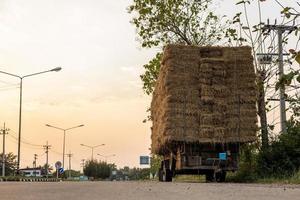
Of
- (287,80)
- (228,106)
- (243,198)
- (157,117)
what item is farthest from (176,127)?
(287,80)

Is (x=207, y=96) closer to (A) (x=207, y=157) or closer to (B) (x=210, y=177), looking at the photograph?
(A) (x=207, y=157)

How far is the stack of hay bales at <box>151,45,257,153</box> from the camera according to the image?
17609mm

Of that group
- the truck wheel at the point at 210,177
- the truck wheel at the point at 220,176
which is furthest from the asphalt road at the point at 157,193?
the truck wheel at the point at 210,177

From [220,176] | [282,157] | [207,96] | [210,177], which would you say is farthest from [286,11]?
[210,177]

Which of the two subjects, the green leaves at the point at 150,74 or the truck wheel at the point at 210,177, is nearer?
the truck wheel at the point at 210,177

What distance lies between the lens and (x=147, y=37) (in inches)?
1064

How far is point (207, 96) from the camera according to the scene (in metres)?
17.8

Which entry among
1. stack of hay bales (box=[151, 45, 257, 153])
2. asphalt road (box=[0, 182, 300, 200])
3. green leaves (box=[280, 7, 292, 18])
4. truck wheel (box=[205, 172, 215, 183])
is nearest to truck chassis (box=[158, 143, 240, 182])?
stack of hay bales (box=[151, 45, 257, 153])

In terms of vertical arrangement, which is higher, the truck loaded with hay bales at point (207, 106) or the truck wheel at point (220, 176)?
the truck loaded with hay bales at point (207, 106)

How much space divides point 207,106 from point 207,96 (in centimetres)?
31

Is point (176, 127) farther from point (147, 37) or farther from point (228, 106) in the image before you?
point (147, 37)

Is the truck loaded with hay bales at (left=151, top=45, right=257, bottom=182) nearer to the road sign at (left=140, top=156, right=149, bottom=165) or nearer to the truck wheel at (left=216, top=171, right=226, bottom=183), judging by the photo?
the truck wheel at (left=216, top=171, right=226, bottom=183)

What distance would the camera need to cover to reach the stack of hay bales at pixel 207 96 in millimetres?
17609

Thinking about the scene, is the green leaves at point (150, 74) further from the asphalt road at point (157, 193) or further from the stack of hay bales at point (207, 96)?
the asphalt road at point (157, 193)
